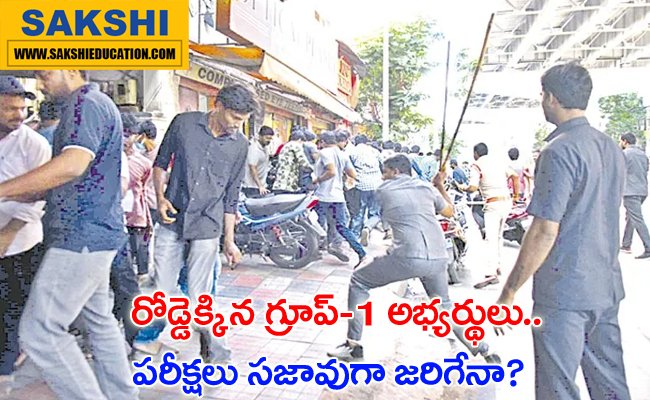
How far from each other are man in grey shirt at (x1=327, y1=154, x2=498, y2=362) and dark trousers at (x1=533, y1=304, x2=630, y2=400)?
2.45ft

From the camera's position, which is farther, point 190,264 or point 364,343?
point 364,343

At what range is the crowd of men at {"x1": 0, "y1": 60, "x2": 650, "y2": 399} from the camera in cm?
176

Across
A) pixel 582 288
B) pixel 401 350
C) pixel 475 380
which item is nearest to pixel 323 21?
pixel 401 350

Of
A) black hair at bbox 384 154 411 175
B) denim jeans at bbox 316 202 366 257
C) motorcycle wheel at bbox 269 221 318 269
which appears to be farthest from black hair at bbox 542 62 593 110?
denim jeans at bbox 316 202 366 257

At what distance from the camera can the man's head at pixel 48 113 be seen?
6.39ft

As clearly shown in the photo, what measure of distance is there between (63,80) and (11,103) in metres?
0.34

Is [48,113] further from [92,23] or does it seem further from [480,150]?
[480,150]

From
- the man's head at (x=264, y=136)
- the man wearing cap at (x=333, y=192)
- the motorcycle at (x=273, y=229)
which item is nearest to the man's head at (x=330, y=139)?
the man wearing cap at (x=333, y=192)

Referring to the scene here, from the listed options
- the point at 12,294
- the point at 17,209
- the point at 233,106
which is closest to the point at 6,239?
the point at 17,209

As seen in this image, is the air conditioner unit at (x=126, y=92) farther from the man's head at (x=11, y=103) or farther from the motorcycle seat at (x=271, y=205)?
the motorcycle seat at (x=271, y=205)

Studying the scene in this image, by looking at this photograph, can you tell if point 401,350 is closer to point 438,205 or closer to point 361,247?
point 438,205

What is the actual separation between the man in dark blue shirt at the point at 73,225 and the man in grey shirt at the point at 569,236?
1244 mm

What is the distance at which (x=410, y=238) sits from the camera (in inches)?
103

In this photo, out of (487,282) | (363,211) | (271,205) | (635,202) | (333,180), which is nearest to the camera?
(487,282)
